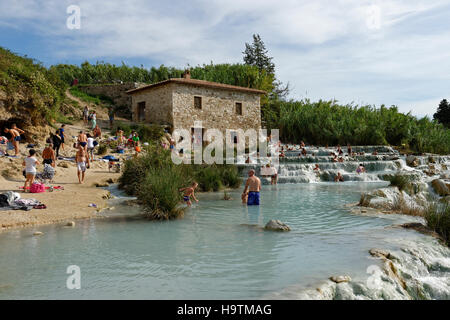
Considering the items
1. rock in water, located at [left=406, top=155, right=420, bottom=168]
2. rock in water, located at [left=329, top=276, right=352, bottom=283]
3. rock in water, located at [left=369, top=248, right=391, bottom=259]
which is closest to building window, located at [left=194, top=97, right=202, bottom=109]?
rock in water, located at [left=406, top=155, right=420, bottom=168]

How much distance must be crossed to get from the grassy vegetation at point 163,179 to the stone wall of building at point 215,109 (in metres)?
10.6

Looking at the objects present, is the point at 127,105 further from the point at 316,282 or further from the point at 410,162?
the point at 316,282

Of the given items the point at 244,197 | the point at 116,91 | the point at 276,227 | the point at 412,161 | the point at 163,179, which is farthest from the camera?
the point at 116,91

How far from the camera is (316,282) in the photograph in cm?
429

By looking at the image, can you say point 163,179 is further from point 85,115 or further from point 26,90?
point 85,115

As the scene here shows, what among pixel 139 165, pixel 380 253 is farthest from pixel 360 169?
pixel 380 253

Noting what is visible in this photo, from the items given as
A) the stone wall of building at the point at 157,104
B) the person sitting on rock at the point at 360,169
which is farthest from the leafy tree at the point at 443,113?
the stone wall of building at the point at 157,104

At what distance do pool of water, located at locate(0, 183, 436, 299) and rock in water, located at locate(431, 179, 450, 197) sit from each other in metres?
6.61

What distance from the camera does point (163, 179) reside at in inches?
337

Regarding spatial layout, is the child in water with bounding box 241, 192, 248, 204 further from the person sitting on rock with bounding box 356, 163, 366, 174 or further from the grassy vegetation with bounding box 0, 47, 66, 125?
the grassy vegetation with bounding box 0, 47, 66, 125

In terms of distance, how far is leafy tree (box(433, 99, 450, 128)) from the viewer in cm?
4359

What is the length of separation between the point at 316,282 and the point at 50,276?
3470 mm

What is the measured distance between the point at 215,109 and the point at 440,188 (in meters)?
17.4
